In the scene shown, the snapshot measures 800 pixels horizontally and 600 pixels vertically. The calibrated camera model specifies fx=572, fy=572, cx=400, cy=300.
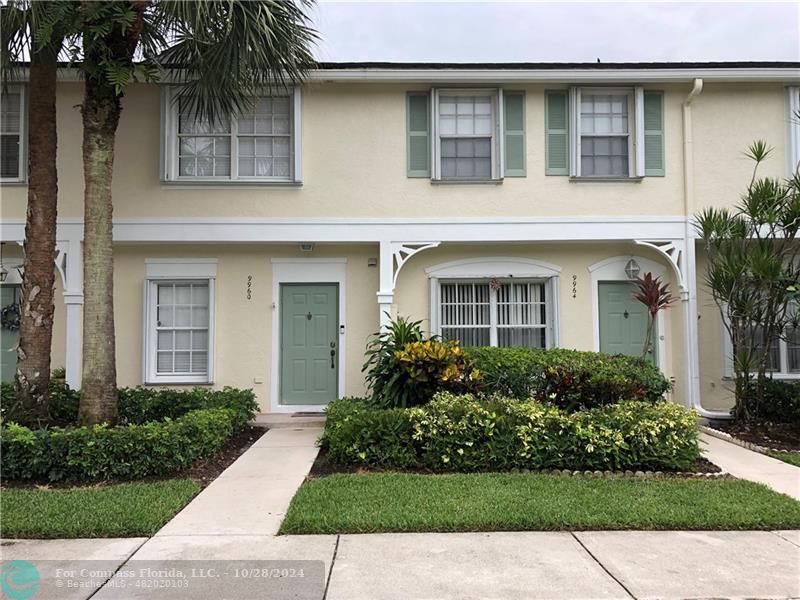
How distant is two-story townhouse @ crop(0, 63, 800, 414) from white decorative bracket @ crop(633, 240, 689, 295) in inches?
0.9

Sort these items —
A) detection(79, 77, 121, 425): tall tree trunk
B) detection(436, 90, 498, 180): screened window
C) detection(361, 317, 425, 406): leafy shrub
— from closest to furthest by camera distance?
detection(79, 77, 121, 425): tall tree trunk
detection(361, 317, 425, 406): leafy shrub
detection(436, 90, 498, 180): screened window

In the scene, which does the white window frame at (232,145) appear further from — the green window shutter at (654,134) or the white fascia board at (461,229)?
the green window shutter at (654,134)

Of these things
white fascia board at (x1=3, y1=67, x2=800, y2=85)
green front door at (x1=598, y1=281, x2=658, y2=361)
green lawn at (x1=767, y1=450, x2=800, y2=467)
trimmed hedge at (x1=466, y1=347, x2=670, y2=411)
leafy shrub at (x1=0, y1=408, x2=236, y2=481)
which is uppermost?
white fascia board at (x1=3, y1=67, x2=800, y2=85)

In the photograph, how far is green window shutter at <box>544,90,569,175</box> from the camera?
9.58 metres

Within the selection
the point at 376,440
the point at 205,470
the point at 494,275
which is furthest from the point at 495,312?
the point at 205,470

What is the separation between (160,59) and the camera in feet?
26.6

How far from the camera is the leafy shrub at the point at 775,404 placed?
27.6ft

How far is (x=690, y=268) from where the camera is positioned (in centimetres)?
946

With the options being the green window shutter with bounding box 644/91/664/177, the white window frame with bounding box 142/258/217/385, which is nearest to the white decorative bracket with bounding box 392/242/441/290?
the white window frame with bounding box 142/258/217/385

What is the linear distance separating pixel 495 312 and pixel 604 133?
3.54m

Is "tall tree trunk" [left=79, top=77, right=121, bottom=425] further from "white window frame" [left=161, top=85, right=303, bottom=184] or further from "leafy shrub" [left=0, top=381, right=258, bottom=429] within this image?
"white window frame" [left=161, top=85, right=303, bottom=184]

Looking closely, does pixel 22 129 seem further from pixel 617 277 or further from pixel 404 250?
pixel 617 277

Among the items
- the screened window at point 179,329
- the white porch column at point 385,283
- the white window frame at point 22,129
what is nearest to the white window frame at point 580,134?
the white porch column at point 385,283

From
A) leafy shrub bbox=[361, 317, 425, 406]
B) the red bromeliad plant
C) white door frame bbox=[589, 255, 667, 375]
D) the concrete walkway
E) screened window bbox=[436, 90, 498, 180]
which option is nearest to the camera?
the concrete walkway
